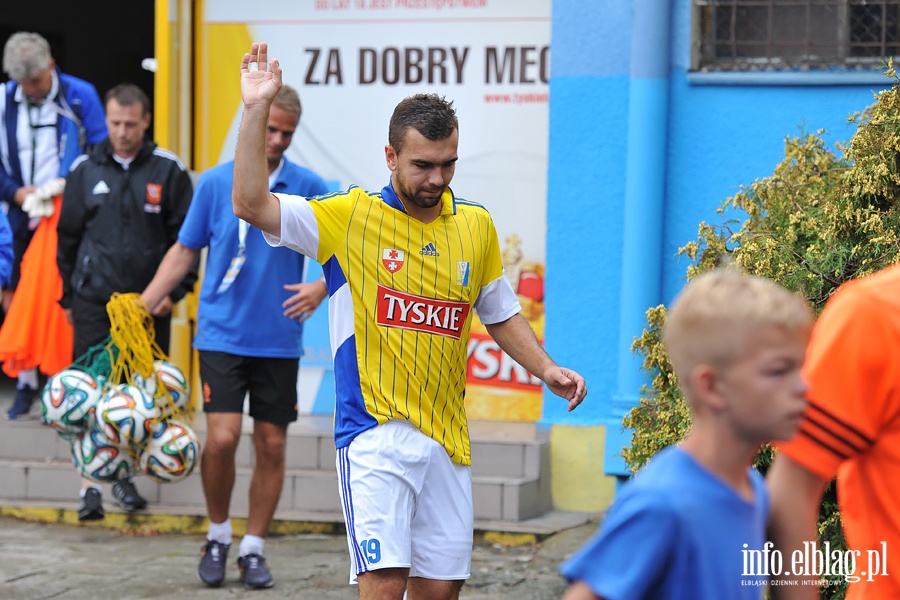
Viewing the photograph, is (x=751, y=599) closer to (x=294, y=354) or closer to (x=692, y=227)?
(x=294, y=354)

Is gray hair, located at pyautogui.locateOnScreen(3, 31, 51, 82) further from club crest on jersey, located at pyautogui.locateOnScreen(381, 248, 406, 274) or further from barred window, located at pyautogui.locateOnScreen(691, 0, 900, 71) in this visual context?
club crest on jersey, located at pyautogui.locateOnScreen(381, 248, 406, 274)

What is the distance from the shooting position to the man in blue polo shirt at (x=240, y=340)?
21.7 ft

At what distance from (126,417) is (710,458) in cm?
477

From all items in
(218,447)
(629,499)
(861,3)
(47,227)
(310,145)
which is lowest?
(218,447)

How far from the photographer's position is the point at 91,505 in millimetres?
7543

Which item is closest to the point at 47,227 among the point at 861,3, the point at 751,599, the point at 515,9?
the point at 515,9

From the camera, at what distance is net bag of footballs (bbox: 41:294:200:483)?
666cm

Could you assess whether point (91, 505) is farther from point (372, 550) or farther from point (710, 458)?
point (710, 458)

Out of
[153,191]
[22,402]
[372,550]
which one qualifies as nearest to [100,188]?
[153,191]

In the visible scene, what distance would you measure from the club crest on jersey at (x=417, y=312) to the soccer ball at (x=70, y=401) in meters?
2.81

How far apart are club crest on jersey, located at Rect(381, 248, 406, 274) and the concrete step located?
3295 mm

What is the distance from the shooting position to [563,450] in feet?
26.0

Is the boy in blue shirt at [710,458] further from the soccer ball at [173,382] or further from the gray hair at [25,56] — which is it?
the gray hair at [25,56]

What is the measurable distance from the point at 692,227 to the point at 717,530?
18.3 ft
